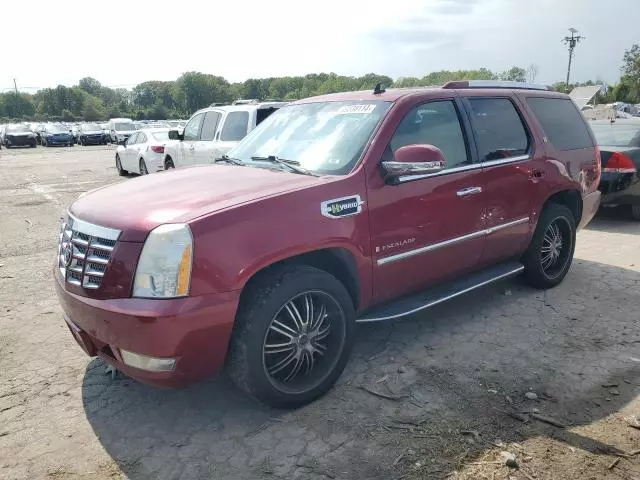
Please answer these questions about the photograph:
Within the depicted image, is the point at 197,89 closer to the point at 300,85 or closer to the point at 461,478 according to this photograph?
the point at 300,85

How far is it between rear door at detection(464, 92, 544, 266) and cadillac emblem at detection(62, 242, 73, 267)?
3.07 meters

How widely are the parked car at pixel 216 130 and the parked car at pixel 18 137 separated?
27704 mm

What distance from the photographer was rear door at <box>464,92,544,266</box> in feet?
14.1

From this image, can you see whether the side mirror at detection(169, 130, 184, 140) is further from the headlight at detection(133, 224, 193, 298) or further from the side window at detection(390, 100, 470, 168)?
the headlight at detection(133, 224, 193, 298)

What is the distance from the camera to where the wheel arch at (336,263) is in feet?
10.7

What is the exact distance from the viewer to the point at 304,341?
325 cm

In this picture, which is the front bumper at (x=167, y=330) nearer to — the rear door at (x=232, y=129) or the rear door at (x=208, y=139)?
the rear door at (x=232, y=129)

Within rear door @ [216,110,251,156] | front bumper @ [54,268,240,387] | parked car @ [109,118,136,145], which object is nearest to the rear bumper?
front bumper @ [54,268,240,387]

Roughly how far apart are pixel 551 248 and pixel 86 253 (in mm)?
4256

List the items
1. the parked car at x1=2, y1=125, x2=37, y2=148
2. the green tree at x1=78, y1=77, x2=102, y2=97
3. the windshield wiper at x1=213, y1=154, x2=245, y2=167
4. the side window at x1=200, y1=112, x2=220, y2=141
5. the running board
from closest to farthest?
1. the running board
2. the windshield wiper at x1=213, y1=154, x2=245, y2=167
3. the side window at x1=200, y1=112, x2=220, y2=141
4. the parked car at x1=2, y1=125, x2=37, y2=148
5. the green tree at x1=78, y1=77, x2=102, y2=97

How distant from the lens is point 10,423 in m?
3.18

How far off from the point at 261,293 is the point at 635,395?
8.27 feet

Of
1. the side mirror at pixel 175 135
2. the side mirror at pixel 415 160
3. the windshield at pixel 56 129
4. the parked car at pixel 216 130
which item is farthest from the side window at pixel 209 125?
the windshield at pixel 56 129

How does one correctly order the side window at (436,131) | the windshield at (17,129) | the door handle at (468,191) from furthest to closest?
the windshield at (17,129), the door handle at (468,191), the side window at (436,131)
